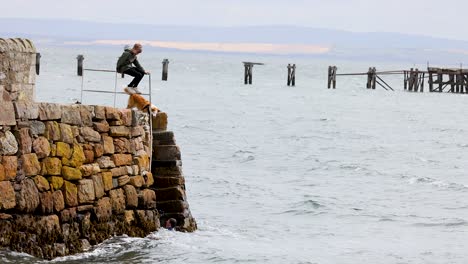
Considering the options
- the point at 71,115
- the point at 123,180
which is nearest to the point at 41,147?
the point at 71,115

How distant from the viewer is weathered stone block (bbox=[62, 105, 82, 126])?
14312 mm

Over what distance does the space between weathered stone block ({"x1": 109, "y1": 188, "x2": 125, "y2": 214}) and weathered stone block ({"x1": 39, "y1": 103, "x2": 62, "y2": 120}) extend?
1526 mm

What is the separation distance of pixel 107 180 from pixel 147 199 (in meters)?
1.08

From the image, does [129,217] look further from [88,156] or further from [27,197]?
[27,197]

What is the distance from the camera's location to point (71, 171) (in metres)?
14.4

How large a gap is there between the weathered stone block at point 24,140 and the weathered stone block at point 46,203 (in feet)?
1.86

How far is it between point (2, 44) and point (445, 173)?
1902 centimetres

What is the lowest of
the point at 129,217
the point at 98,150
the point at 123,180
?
the point at 129,217

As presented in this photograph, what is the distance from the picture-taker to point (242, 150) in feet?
117

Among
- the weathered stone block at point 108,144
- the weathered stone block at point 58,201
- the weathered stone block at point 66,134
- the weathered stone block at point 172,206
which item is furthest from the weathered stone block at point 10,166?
the weathered stone block at point 172,206

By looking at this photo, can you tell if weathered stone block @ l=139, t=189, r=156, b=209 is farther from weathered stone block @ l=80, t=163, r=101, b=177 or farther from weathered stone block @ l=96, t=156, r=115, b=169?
weathered stone block @ l=80, t=163, r=101, b=177

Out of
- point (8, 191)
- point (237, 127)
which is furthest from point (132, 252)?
point (237, 127)

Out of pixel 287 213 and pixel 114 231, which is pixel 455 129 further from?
pixel 114 231

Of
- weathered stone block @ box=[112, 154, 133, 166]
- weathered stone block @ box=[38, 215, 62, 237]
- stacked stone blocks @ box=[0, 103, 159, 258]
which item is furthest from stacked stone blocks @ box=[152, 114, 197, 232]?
weathered stone block @ box=[38, 215, 62, 237]
